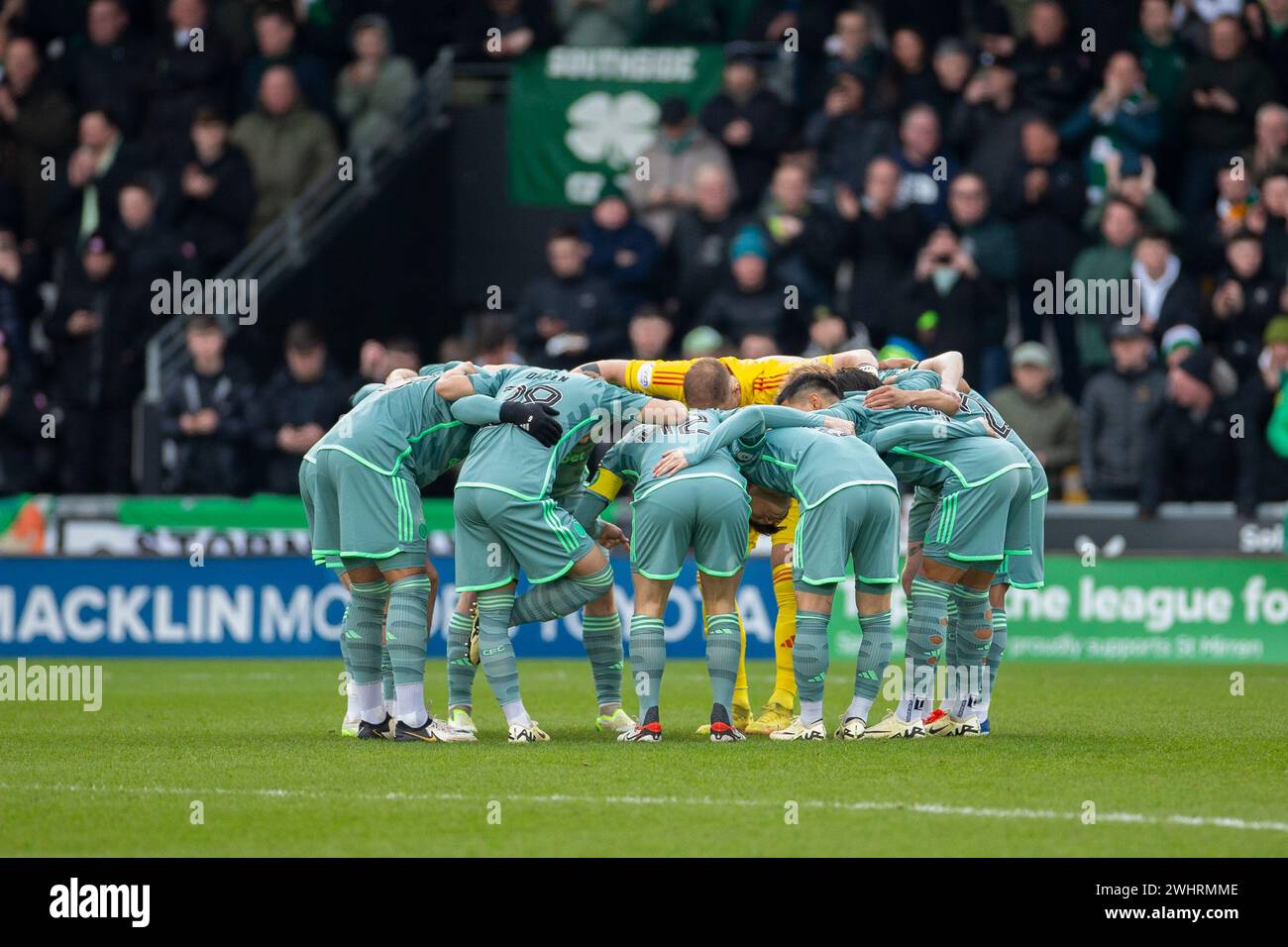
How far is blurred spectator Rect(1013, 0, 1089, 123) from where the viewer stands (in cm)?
2102

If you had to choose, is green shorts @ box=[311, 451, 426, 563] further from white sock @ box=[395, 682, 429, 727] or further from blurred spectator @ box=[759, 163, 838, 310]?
blurred spectator @ box=[759, 163, 838, 310]

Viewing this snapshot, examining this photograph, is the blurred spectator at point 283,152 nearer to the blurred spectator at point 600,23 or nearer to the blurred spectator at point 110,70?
the blurred spectator at point 110,70

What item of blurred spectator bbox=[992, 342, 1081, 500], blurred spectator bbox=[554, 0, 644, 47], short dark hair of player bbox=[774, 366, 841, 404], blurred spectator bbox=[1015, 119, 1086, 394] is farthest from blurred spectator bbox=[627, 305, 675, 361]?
short dark hair of player bbox=[774, 366, 841, 404]

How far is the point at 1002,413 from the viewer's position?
63.7 feet

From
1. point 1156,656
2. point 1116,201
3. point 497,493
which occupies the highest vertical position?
point 1116,201

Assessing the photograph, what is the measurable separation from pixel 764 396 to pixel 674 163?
28.2 feet

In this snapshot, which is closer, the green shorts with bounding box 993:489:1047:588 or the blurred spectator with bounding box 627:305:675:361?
the green shorts with bounding box 993:489:1047:588

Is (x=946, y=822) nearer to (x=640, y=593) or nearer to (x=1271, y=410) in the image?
(x=640, y=593)

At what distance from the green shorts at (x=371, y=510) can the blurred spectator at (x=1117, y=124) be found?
10962 mm

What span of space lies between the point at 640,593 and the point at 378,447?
1.70m

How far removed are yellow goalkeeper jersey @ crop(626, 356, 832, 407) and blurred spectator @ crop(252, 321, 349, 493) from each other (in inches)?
298
